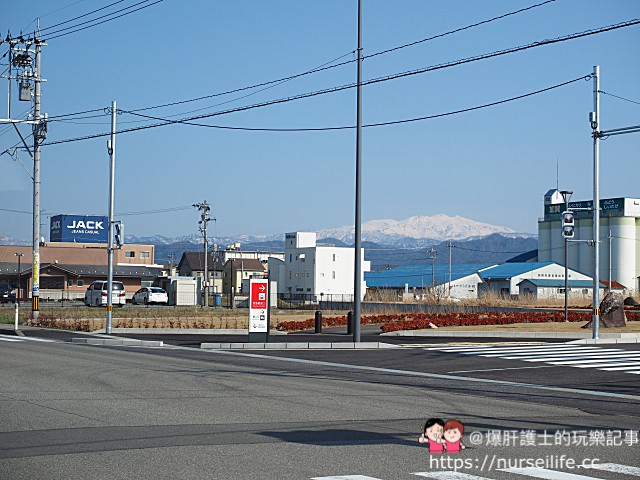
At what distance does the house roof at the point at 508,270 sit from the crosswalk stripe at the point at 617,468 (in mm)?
92606

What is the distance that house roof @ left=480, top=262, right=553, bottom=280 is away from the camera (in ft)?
327

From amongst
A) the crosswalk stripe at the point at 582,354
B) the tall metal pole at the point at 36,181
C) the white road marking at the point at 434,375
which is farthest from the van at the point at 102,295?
the crosswalk stripe at the point at 582,354

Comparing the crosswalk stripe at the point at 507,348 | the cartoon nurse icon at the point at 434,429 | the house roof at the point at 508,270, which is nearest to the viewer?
the cartoon nurse icon at the point at 434,429

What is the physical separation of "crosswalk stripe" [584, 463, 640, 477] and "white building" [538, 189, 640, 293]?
9988cm

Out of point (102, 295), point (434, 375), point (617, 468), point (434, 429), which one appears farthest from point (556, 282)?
point (434, 429)

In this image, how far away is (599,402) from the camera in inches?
550

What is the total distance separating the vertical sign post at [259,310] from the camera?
1065 inches

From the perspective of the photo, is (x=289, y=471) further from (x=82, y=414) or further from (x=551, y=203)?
(x=551, y=203)

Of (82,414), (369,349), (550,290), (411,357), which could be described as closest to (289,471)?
(82,414)

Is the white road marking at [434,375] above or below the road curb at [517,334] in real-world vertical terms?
below

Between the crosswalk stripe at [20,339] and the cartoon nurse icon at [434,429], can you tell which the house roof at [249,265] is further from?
the cartoon nurse icon at [434,429]

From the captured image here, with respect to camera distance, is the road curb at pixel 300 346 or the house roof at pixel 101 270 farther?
the house roof at pixel 101 270

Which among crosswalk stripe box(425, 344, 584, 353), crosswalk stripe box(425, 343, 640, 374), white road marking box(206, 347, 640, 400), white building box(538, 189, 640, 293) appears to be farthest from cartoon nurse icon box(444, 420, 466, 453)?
white building box(538, 189, 640, 293)

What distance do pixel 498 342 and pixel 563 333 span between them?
400cm
